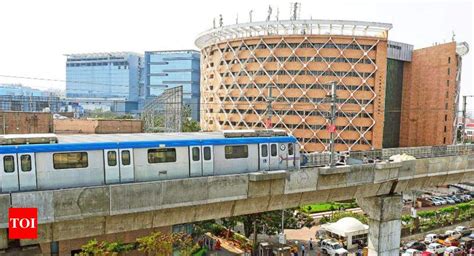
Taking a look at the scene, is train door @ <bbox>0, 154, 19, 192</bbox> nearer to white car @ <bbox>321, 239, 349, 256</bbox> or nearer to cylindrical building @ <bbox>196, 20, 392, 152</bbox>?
white car @ <bbox>321, 239, 349, 256</bbox>

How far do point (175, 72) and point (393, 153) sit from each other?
340 ft

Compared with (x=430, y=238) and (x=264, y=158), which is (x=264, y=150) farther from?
(x=430, y=238)

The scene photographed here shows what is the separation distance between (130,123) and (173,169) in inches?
1044

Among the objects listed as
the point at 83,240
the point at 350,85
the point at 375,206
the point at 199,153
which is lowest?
the point at 83,240

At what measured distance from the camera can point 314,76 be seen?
182 feet

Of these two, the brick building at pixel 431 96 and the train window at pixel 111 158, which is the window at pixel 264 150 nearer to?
the train window at pixel 111 158

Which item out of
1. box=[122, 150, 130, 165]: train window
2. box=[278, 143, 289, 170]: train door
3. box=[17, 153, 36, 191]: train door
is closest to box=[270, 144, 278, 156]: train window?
box=[278, 143, 289, 170]: train door

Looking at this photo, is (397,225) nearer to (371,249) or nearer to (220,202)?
(371,249)

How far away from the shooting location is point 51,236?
1251 centimetres

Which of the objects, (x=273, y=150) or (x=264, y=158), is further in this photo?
(x=273, y=150)

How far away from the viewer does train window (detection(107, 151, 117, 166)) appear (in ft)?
43.5

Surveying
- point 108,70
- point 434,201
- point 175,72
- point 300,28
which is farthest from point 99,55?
point 434,201

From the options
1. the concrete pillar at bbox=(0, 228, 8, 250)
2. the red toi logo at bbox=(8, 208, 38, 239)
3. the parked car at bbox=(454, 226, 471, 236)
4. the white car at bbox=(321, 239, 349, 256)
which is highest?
the red toi logo at bbox=(8, 208, 38, 239)

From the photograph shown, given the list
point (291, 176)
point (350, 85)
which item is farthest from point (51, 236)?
point (350, 85)
